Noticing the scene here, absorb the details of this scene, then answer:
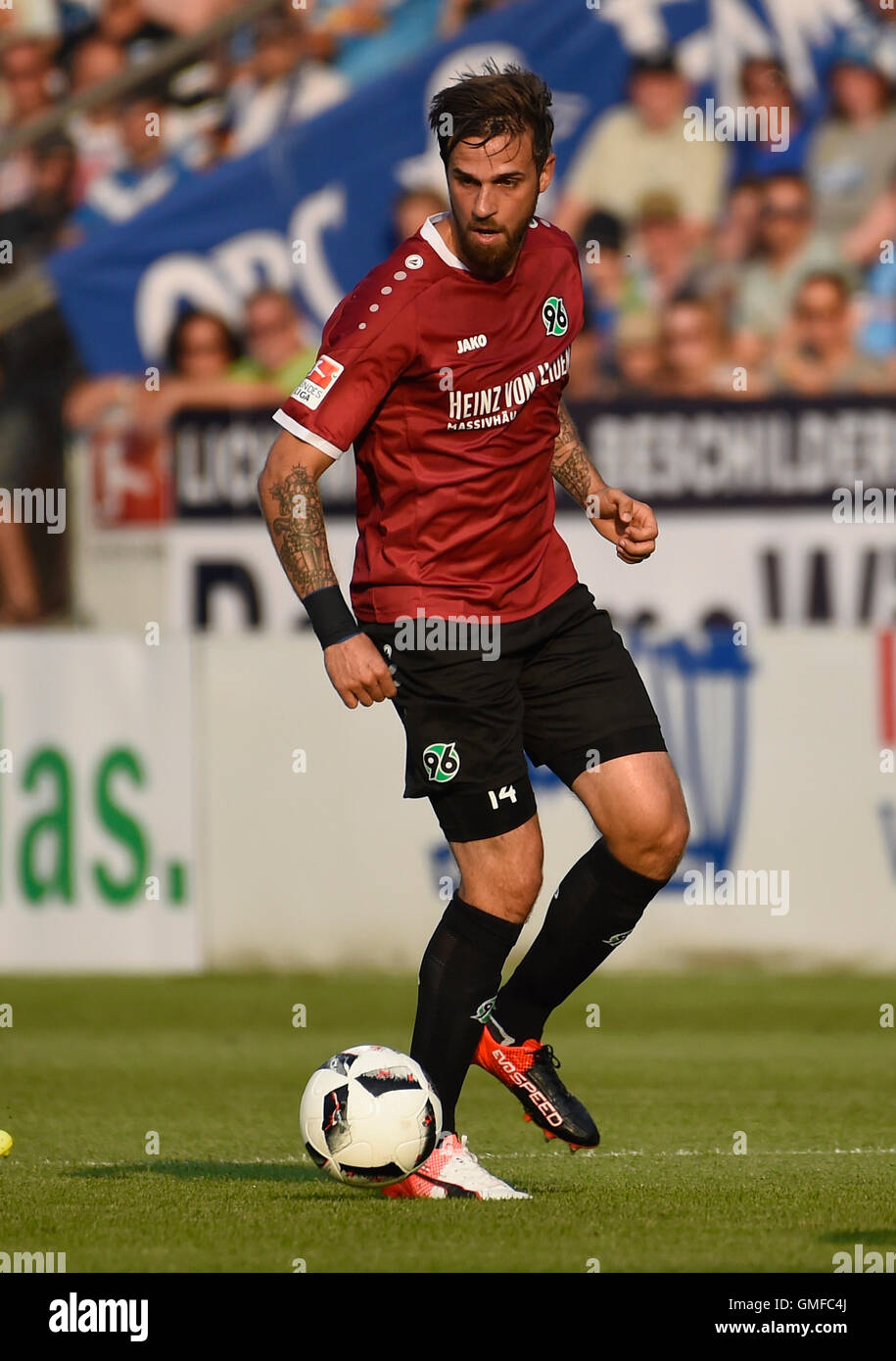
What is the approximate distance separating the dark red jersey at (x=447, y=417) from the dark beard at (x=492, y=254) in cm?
3

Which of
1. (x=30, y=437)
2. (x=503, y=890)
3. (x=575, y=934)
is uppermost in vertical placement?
(x=30, y=437)

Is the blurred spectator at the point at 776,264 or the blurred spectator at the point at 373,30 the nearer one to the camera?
the blurred spectator at the point at 776,264

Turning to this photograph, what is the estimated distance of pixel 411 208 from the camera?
1269cm

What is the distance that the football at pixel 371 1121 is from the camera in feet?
15.9

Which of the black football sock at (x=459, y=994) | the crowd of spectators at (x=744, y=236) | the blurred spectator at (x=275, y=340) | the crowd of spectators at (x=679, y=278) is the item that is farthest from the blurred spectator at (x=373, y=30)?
the black football sock at (x=459, y=994)

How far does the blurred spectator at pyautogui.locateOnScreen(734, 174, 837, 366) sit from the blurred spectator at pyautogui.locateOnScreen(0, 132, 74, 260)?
421cm

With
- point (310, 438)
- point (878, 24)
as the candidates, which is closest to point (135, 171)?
point (878, 24)

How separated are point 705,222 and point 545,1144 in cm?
807

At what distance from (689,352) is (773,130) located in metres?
1.41

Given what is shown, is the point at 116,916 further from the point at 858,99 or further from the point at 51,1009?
the point at 858,99

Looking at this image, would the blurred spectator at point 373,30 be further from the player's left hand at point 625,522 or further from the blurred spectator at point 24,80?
the player's left hand at point 625,522
